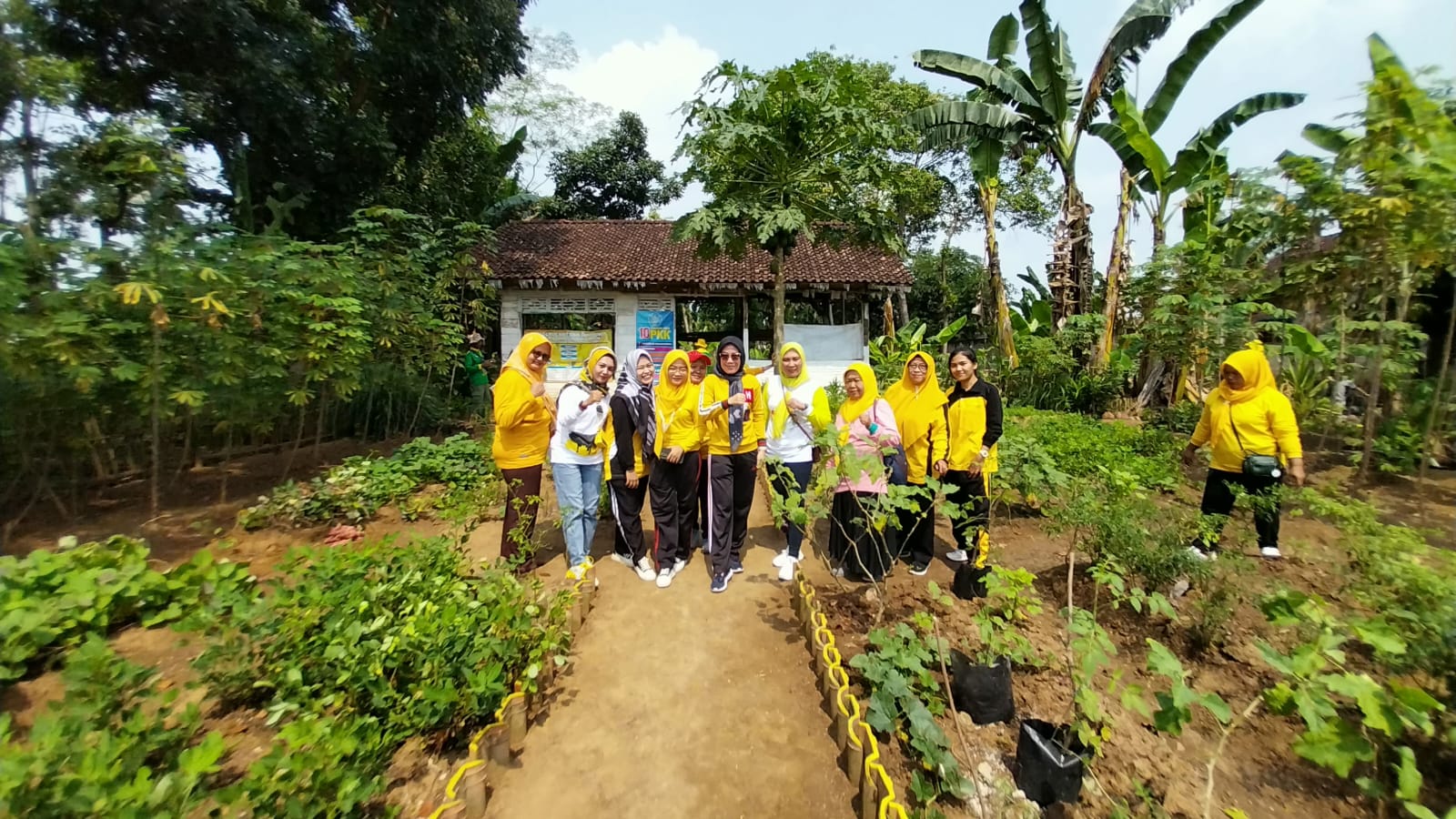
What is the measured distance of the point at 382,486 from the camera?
5.66 m

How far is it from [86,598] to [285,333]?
3205 mm

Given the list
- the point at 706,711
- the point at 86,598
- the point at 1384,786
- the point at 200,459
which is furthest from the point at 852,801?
the point at 200,459

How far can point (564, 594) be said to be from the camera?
307 centimetres

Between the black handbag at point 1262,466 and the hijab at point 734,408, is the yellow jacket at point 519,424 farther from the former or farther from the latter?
the black handbag at point 1262,466

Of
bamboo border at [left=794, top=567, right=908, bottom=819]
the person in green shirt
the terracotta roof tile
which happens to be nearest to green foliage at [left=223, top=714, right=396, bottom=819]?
bamboo border at [left=794, top=567, right=908, bottom=819]

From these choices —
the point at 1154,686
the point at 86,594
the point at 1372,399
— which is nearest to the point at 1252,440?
the point at 1154,686

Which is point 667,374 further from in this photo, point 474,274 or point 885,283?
point 885,283

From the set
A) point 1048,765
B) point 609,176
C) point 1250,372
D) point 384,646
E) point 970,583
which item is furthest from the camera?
point 609,176

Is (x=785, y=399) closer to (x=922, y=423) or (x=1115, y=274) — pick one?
(x=922, y=423)

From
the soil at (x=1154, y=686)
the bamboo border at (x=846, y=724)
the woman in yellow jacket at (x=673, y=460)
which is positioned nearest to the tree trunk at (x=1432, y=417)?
the soil at (x=1154, y=686)

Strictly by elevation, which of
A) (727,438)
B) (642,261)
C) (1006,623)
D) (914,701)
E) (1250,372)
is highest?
(642,261)

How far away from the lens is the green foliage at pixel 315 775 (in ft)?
5.09

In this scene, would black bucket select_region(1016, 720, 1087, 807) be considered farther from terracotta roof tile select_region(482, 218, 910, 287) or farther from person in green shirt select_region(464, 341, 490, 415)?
terracotta roof tile select_region(482, 218, 910, 287)

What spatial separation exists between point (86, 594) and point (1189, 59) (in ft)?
44.0
